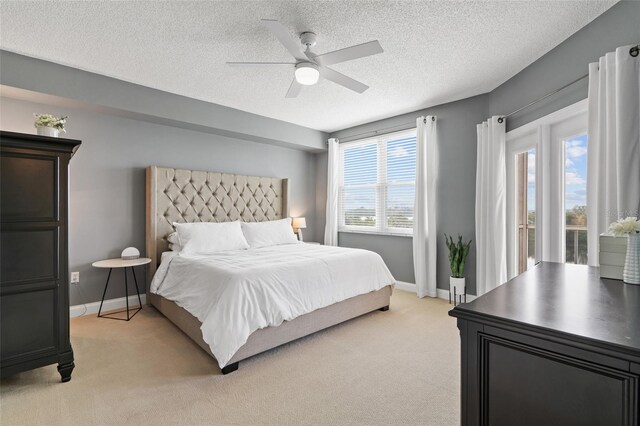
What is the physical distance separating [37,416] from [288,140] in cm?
414

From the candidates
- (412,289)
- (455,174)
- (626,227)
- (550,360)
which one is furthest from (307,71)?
(412,289)

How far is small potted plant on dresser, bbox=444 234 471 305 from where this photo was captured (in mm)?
3781

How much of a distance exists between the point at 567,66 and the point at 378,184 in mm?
2827

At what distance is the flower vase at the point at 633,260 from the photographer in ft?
4.78

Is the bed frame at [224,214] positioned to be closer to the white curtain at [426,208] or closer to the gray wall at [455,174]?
the white curtain at [426,208]

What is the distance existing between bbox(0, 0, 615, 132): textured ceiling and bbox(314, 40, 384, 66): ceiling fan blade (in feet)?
0.86

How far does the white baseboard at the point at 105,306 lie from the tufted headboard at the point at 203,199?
1.00ft

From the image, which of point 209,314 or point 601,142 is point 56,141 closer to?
point 209,314

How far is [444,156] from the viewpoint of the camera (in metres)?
4.17

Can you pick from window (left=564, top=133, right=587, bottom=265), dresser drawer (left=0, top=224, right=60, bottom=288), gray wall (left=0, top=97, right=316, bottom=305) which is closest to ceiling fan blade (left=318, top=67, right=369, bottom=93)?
window (left=564, top=133, right=587, bottom=265)

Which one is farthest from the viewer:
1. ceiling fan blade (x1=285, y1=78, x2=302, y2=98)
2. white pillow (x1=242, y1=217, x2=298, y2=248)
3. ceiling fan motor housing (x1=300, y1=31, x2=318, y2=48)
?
white pillow (x1=242, y1=217, x2=298, y2=248)

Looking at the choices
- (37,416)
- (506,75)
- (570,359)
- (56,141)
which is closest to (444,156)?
(506,75)

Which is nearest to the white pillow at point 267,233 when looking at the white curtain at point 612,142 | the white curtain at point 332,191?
the white curtain at point 332,191

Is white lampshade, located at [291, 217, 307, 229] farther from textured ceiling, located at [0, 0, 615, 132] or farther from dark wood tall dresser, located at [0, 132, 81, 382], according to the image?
dark wood tall dresser, located at [0, 132, 81, 382]
